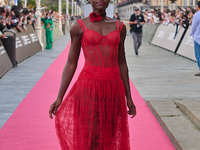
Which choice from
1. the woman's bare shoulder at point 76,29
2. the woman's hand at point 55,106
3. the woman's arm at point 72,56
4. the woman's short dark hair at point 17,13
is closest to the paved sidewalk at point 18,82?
the woman's short dark hair at point 17,13

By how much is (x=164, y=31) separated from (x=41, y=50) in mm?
6634

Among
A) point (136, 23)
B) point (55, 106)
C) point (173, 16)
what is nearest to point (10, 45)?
point (136, 23)

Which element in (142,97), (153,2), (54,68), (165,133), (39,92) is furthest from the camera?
(153,2)

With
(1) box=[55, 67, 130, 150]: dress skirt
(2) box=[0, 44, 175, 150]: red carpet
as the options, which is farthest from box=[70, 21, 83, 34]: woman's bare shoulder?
(2) box=[0, 44, 175, 150]: red carpet

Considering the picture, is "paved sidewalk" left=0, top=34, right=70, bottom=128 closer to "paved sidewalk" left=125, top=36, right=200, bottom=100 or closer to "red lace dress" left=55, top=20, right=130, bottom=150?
"paved sidewalk" left=125, top=36, right=200, bottom=100

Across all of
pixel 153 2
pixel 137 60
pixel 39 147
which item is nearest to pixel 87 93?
pixel 39 147

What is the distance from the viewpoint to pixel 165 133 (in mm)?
5281

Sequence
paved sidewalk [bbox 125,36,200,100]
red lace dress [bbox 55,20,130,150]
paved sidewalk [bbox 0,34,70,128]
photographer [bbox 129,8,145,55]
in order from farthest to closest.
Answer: photographer [bbox 129,8,145,55] < paved sidewalk [bbox 125,36,200,100] < paved sidewalk [bbox 0,34,70,128] < red lace dress [bbox 55,20,130,150]

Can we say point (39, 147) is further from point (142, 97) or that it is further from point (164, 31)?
point (164, 31)

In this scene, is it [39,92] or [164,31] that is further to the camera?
[164,31]

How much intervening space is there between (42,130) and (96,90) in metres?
2.85

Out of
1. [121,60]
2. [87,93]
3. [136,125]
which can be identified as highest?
[121,60]

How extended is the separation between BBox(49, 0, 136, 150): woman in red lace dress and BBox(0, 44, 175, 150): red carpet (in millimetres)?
1918

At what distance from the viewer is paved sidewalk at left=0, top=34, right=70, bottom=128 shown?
22.5 ft
